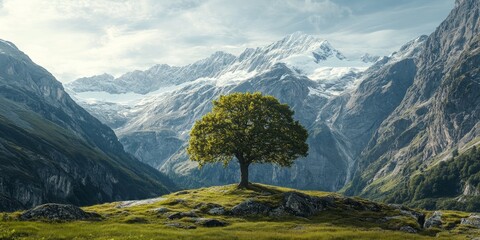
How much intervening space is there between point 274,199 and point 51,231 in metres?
38.1

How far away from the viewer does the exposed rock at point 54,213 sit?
154ft

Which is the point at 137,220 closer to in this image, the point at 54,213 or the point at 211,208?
the point at 54,213

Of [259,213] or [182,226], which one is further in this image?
[259,213]

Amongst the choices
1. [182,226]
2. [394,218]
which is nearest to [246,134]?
[394,218]

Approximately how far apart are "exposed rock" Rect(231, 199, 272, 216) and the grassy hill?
0.64 m

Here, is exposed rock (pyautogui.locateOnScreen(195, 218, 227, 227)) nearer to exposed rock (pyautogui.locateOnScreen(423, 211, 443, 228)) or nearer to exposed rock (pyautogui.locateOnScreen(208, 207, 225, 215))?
exposed rock (pyautogui.locateOnScreen(208, 207, 225, 215))

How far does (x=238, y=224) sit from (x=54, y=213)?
68.6 ft

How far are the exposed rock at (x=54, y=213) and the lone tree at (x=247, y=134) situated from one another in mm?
37404

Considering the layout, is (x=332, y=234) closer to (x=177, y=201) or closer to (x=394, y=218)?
(x=394, y=218)

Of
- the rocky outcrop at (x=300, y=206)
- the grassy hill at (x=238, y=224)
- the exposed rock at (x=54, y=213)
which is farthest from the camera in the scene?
the rocky outcrop at (x=300, y=206)

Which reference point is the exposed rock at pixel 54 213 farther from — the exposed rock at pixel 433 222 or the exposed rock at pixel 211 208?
the exposed rock at pixel 433 222

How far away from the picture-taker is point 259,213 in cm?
6278

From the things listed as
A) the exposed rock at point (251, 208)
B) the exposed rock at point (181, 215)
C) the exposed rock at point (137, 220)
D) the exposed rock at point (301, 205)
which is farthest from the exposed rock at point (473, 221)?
the exposed rock at point (137, 220)

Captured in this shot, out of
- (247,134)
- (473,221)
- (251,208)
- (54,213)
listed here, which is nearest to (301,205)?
(251,208)
